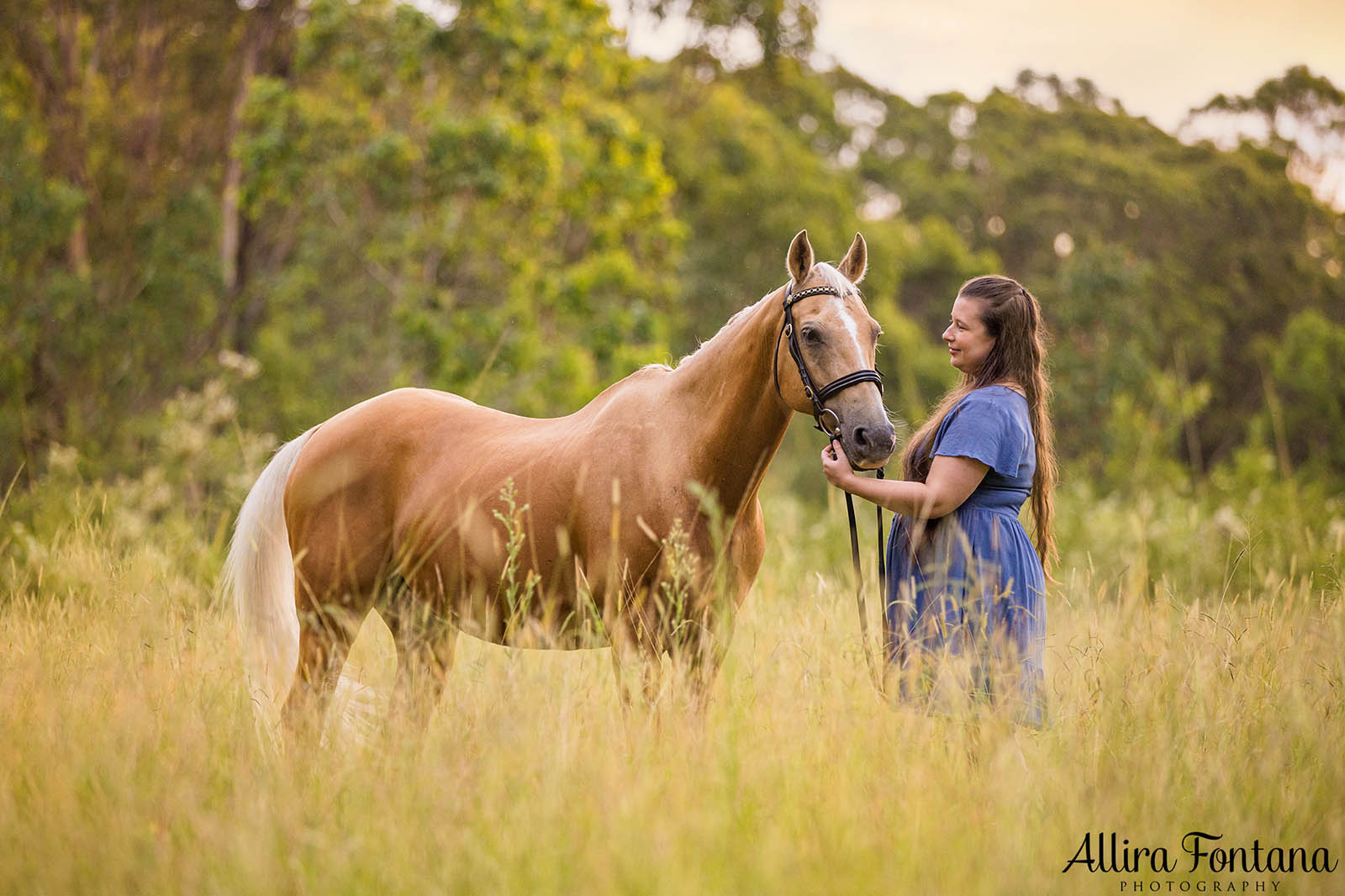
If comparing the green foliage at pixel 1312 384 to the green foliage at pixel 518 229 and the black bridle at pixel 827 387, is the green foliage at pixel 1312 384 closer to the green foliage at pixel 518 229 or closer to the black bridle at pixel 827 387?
the green foliage at pixel 518 229

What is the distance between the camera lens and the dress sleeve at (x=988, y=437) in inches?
126

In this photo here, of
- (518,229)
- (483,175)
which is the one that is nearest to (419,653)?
(483,175)

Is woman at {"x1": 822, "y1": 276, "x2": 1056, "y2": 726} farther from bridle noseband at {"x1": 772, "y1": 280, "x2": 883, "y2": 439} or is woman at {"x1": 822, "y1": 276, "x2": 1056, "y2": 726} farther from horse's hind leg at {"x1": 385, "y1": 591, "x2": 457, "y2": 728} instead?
horse's hind leg at {"x1": 385, "y1": 591, "x2": 457, "y2": 728}

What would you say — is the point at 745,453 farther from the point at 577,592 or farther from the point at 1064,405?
the point at 1064,405

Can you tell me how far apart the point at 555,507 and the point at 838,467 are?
1157 millimetres

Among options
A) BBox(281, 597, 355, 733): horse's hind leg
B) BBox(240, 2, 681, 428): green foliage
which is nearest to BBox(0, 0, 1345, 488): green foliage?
BBox(240, 2, 681, 428): green foliage

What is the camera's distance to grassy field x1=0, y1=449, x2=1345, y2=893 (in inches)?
94.2

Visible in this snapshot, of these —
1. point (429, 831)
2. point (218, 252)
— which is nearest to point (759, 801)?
point (429, 831)

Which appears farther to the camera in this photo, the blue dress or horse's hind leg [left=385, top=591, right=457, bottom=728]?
horse's hind leg [left=385, top=591, right=457, bottom=728]

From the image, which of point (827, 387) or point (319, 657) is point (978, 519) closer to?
point (827, 387)

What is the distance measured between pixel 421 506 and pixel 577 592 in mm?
903

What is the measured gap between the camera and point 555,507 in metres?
3.78

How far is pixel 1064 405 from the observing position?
2306 cm

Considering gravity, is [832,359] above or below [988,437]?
→ above
